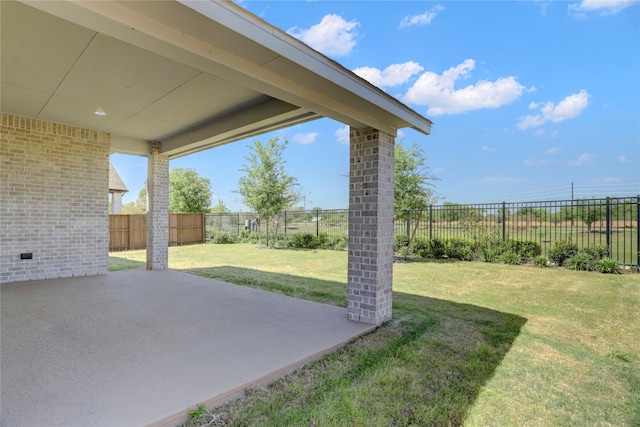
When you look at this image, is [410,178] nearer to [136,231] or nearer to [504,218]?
[504,218]

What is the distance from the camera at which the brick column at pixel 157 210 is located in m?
7.66

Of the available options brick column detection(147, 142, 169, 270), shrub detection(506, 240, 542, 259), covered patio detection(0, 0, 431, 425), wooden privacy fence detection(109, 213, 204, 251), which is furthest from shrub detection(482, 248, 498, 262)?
wooden privacy fence detection(109, 213, 204, 251)

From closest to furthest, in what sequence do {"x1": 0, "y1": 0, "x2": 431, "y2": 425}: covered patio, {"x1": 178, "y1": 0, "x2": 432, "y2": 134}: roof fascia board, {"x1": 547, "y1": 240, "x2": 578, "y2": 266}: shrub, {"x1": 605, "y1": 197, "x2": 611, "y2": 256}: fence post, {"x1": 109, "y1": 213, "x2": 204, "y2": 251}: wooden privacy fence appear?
{"x1": 178, "y1": 0, "x2": 432, "y2": 134}: roof fascia board
{"x1": 0, "y1": 0, "x2": 431, "y2": 425}: covered patio
{"x1": 605, "y1": 197, "x2": 611, "y2": 256}: fence post
{"x1": 547, "y1": 240, "x2": 578, "y2": 266}: shrub
{"x1": 109, "y1": 213, "x2": 204, "y2": 251}: wooden privacy fence

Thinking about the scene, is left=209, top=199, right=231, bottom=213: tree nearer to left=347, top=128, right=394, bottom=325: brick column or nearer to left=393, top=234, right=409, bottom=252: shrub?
left=393, top=234, right=409, bottom=252: shrub

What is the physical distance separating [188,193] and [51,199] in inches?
696

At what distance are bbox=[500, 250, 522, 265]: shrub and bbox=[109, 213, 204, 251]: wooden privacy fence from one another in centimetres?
1420

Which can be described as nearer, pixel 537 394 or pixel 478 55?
pixel 537 394

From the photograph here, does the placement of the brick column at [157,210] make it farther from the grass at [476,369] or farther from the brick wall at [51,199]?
the grass at [476,369]

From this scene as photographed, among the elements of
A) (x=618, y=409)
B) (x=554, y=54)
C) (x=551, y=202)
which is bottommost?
(x=618, y=409)

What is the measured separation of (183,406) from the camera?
2.02m

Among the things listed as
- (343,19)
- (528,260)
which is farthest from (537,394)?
(343,19)

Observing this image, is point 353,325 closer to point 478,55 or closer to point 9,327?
point 9,327

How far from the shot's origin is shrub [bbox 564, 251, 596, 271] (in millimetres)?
8047

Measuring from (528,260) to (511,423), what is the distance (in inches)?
345
